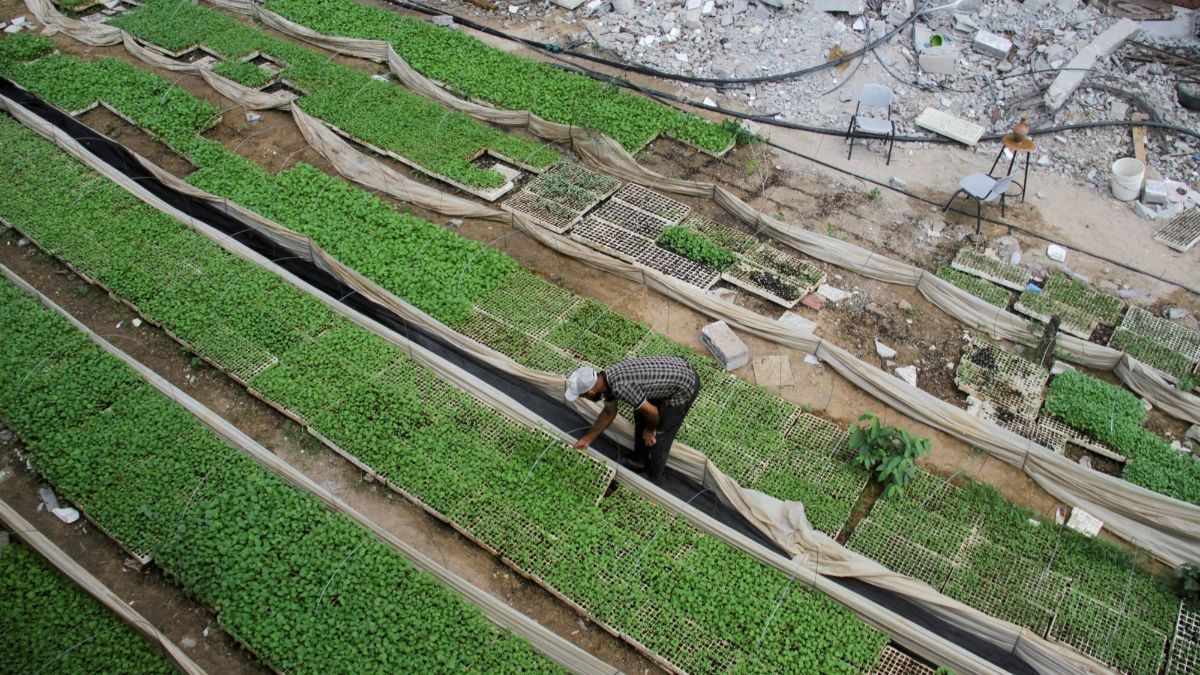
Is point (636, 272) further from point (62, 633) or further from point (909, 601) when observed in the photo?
point (62, 633)

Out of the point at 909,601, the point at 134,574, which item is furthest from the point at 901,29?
the point at 134,574

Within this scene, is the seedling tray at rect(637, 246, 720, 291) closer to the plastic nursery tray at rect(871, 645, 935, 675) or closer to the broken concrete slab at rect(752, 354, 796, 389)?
the broken concrete slab at rect(752, 354, 796, 389)

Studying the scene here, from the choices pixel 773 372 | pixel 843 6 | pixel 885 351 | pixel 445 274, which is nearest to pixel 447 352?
pixel 445 274

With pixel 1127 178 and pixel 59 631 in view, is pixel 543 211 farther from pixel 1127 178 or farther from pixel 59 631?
pixel 1127 178

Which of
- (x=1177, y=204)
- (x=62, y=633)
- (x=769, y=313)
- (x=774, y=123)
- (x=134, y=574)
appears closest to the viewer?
(x=62, y=633)

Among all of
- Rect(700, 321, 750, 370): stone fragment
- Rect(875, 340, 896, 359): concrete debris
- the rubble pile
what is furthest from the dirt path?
the rubble pile

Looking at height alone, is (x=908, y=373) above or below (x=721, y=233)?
below

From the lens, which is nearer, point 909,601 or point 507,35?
point 909,601
